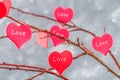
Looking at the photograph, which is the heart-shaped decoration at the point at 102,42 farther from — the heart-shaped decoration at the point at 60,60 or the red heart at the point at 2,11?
the red heart at the point at 2,11

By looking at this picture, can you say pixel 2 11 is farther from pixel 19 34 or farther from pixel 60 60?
pixel 60 60

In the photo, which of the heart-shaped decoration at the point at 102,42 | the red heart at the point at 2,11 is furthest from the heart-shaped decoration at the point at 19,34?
the heart-shaped decoration at the point at 102,42

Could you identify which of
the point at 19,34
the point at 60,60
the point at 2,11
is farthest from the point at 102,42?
the point at 2,11

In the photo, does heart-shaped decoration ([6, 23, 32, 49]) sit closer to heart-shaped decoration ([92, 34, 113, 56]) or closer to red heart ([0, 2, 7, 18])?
red heart ([0, 2, 7, 18])

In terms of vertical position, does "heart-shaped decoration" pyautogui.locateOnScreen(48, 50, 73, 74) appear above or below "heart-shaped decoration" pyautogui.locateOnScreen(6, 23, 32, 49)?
below

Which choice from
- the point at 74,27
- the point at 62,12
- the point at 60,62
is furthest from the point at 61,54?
the point at 62,12

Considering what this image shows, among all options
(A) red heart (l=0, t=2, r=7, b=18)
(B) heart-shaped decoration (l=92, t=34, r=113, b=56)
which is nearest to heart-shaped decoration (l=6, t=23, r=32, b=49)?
(A) red heart (l=0, t=2, r=7, b=18)
